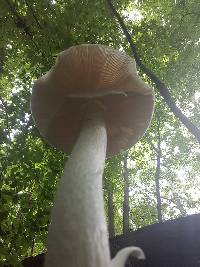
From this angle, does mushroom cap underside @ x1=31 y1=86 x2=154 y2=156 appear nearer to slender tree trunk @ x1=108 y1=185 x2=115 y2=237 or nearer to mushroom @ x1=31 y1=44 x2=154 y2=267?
mushroom @ x1=31 y1=44 x2=154 y2=267

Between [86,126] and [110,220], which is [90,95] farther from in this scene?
[110,220]

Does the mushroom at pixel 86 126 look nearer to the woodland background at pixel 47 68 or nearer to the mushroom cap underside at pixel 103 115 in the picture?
the mushroom cap underside at pixel 103 115

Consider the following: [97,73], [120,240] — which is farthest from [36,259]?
[97,73]

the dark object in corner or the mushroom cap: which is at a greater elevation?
the mushroom cap

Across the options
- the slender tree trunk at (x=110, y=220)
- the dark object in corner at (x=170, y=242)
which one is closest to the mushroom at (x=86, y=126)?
the dark object in corner at (x=170, y=242)

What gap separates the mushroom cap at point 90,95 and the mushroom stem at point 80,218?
678 mm

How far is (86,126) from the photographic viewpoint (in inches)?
125

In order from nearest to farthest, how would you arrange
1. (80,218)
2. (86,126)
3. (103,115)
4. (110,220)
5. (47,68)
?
(80,218)
(86,126)
(103,115)
(47,68)
(110,220)

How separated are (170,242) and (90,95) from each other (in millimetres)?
1809

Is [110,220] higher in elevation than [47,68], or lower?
lower

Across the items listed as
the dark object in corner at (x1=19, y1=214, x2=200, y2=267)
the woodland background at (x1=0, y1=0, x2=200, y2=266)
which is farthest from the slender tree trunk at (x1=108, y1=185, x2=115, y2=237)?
the dark object in corner at (x1=19, y1=214, x2=200, y2=267)

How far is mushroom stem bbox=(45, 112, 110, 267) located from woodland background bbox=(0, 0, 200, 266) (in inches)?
45.3

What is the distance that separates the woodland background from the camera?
428 centimetres

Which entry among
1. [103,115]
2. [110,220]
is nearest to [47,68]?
[103,115]
